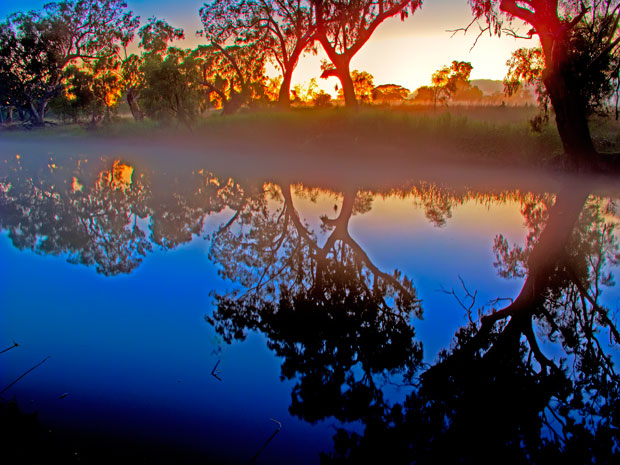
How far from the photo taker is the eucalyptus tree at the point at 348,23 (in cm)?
2230

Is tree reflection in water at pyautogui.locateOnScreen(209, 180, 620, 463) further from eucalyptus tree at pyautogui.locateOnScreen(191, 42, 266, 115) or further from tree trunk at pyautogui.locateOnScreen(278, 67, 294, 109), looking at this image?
eucalyptus tree at pyautogui.locateOnScreen(191, 42, 266, 115)

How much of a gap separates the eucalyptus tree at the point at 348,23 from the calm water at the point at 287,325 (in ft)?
54.6

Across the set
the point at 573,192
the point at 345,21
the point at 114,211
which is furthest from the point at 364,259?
the point at 345,21

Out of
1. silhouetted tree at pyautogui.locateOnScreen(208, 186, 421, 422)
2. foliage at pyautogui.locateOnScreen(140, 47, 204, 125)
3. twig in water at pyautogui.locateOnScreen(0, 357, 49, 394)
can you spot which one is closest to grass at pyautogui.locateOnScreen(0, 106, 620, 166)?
foliage at pyautogui.locateOnScreen(140, 47, 204, 125)

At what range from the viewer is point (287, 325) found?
431 cm

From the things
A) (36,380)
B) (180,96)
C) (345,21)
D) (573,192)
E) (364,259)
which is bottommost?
(36,380)

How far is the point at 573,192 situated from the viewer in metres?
12.1

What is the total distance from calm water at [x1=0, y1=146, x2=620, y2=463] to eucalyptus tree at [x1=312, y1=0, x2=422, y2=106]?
1663cm

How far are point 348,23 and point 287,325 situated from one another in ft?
77.7

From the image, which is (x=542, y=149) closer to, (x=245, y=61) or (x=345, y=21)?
(x=345, y=21)

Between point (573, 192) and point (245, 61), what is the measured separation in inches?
1389

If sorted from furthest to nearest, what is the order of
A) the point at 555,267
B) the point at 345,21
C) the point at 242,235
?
the point at 345,21 < the point at 242,235 < the point at 555,267

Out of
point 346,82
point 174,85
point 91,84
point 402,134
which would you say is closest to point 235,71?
point 174,85

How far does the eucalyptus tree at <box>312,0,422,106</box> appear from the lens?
22297 mm
